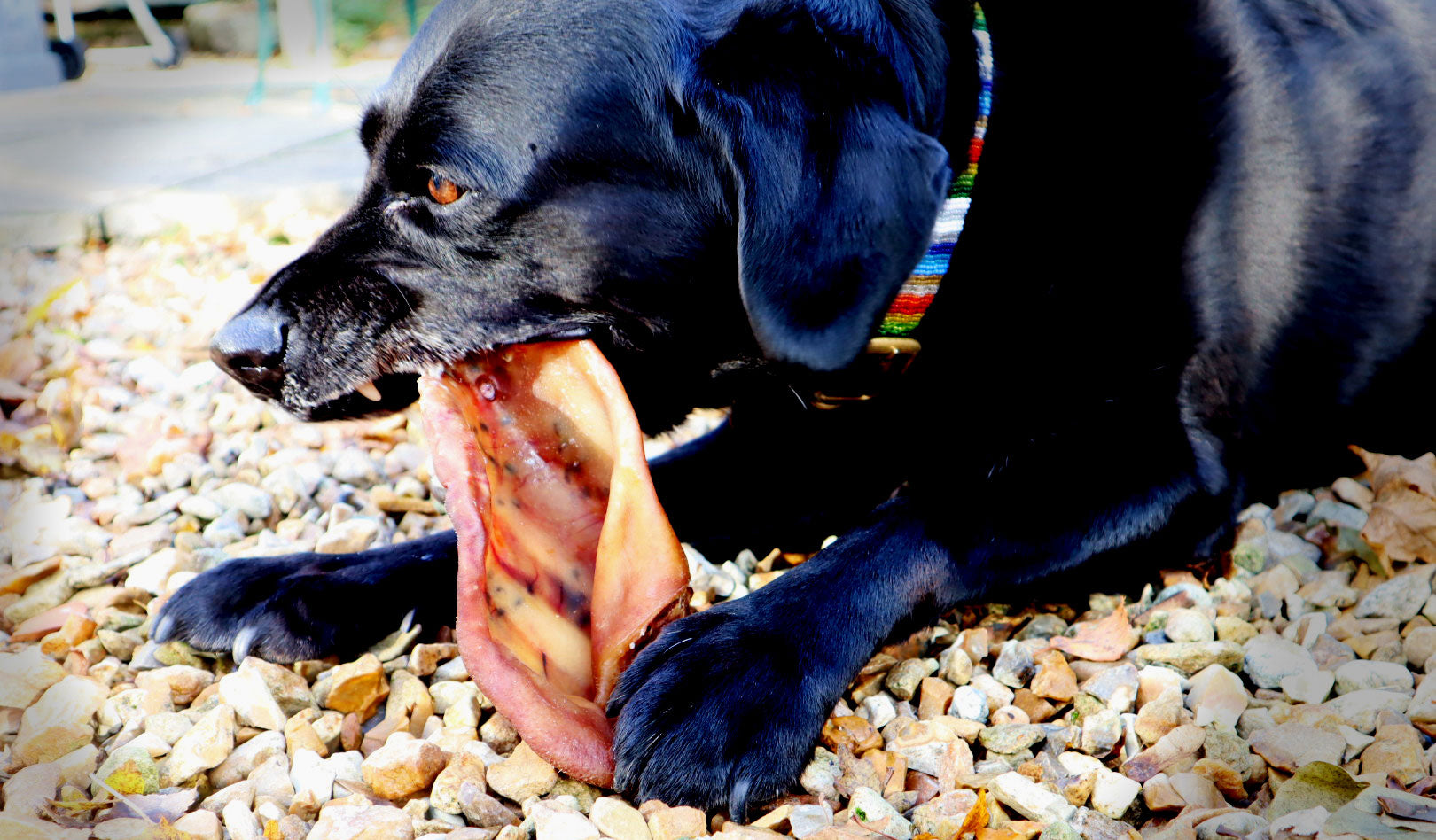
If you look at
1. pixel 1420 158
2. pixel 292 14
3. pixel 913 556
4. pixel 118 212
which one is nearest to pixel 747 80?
pixel 913 556

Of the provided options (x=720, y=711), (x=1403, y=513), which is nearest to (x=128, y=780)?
(x=720, y=711)

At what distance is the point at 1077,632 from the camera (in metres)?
1.64

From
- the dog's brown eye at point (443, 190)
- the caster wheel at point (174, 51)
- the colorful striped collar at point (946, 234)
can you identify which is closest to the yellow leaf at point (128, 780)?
the dog's brown eye at point (443, 190)

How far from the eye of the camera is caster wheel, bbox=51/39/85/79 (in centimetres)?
562

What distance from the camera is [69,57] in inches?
224

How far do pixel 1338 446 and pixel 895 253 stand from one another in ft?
3.49

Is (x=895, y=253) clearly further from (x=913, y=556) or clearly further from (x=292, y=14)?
(x=292, y=14)

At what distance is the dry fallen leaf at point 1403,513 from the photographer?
5.74ft

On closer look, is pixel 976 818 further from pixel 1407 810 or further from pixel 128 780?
pixel 128 780

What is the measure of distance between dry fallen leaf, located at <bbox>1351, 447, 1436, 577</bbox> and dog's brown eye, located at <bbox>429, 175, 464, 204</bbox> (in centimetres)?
145

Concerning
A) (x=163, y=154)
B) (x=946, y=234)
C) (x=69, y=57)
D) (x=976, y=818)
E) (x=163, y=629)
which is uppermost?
(x=946, y=234)

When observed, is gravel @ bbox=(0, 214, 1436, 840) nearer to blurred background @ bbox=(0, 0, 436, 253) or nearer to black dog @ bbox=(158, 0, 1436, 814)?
black dog @ bbox=(158, 0, 1436, 814)

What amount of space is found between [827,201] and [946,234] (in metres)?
0.26

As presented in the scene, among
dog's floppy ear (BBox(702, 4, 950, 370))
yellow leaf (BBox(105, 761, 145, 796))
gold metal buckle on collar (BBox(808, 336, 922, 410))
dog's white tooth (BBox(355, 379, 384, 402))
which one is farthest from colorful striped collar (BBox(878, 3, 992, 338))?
yellow leaf (BBox(105, 761, 145, 796))
